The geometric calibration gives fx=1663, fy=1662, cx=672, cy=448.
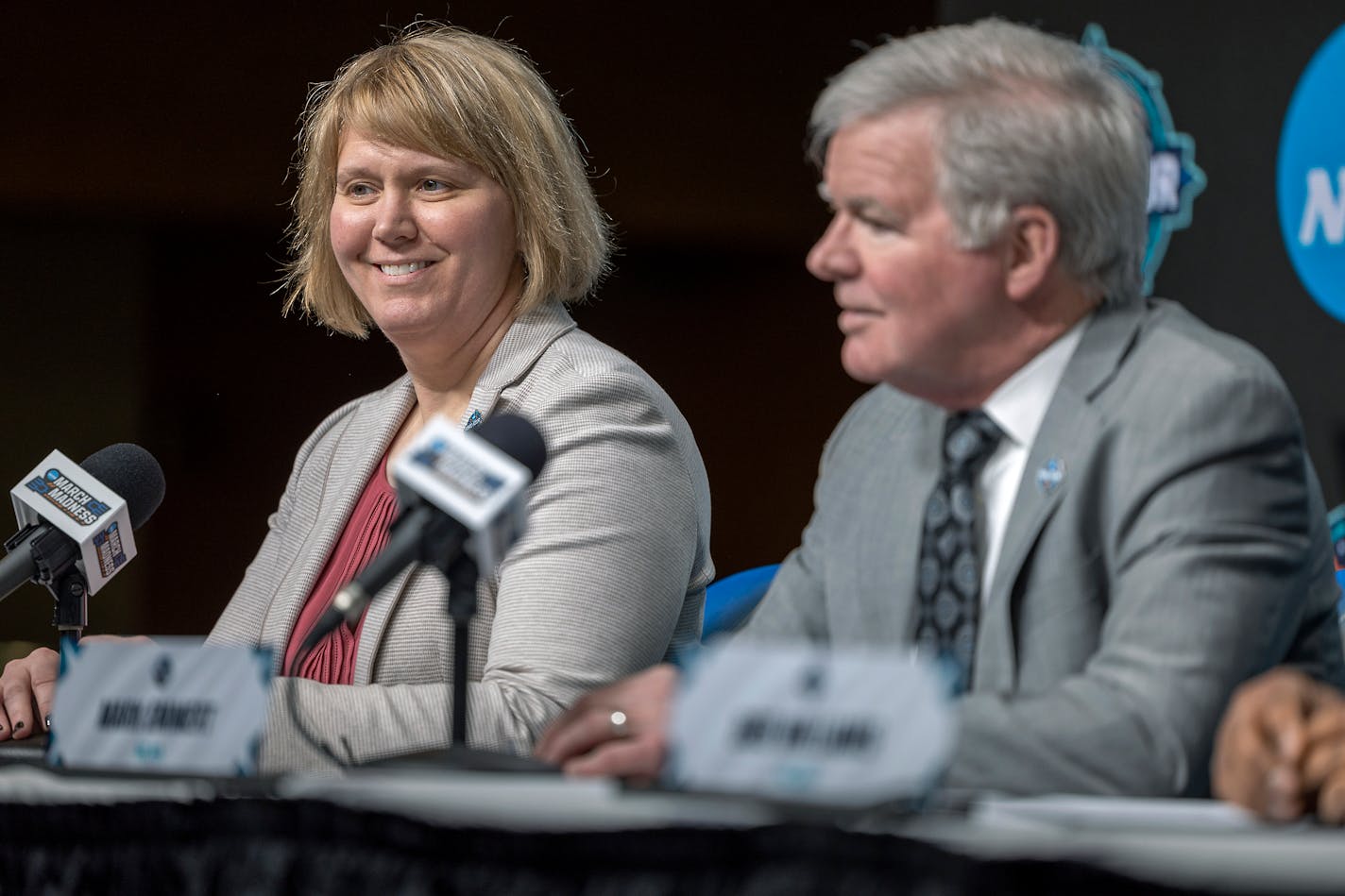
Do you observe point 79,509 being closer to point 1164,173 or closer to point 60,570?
point 60,570

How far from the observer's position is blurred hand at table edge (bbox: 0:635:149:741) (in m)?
1.93

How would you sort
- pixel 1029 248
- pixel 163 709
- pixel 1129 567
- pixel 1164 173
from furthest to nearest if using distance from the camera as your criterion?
pixel 1164 173, pixel 1029 248, pixel 1129 567, pixel 163 709

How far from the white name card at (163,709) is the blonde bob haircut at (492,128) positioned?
1146 mm

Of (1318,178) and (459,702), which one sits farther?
(1318,178)

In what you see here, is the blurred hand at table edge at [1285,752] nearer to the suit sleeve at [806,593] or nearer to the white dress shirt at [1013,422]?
the white dress shirt at [1013,422]

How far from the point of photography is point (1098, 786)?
1253 millimetres

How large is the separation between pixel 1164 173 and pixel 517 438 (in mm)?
1849

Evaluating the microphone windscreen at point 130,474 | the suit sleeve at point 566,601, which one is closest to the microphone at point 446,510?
the suit sleeve at point 566,601

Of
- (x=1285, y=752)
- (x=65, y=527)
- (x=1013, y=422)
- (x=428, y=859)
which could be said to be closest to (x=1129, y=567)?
(x=1013, y=422)

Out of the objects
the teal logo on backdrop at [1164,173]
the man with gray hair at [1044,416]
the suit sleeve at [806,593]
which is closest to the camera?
the man with gray hair at [1044,416]

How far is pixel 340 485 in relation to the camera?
227cm

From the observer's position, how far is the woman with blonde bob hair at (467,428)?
1.81 meters

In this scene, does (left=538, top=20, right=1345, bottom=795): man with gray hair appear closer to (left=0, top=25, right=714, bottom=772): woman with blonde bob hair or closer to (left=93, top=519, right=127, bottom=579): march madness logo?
(left=0, top=25, right=714, bottom=772): woman with blonde bob hair

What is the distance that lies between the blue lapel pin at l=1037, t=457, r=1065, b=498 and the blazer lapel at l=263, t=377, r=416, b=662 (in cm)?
106
